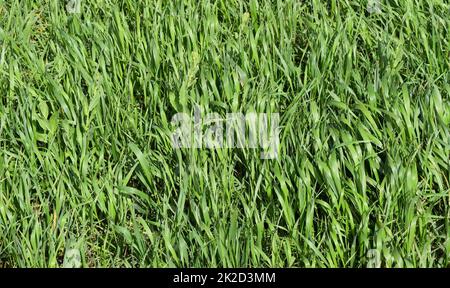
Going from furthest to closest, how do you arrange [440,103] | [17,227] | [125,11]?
[125,11], [440,103], [17,227]

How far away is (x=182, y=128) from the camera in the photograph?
3.10m

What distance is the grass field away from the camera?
9.12 feet

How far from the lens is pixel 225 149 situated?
3.00m

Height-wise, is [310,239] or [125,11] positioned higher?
[125,11]

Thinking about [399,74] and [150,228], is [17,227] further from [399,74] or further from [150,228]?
Answer: [399,74]

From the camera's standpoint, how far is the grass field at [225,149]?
9.12 ft

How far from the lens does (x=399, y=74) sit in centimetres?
333

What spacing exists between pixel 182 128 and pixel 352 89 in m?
0.70

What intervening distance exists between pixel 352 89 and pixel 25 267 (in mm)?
1418

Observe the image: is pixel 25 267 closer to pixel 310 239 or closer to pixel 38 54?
pixel 310 239

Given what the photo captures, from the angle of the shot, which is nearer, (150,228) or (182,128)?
(150,228)

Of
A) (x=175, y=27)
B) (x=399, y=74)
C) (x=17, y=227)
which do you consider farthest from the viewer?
(x=175, y=27)
